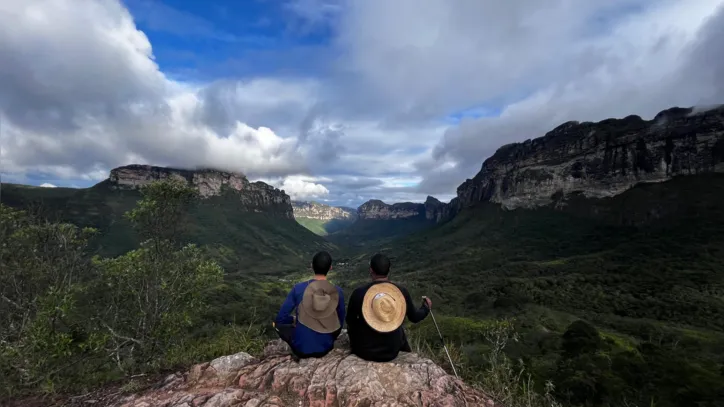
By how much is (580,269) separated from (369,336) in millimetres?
112818

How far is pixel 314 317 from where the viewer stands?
639 cm

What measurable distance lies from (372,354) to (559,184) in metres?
190

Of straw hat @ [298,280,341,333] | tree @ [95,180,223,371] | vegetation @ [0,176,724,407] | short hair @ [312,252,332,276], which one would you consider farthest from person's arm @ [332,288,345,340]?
tree @ [95,180,223,371]

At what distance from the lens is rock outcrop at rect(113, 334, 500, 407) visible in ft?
18.4

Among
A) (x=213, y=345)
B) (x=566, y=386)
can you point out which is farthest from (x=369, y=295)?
(x=566, y=386)

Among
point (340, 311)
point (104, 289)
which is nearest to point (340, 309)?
point (340, 311)

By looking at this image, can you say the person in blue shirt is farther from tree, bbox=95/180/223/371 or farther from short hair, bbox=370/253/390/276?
tree, bbox=95/180/223/371

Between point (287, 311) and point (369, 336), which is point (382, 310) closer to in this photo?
point (369, 336)

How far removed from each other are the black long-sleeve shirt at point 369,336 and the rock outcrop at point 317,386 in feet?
0.51

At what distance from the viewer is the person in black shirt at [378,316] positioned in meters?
6.12

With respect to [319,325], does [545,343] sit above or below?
below

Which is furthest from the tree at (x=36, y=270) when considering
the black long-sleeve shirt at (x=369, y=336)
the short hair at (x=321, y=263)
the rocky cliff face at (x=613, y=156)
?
the rocky cliff face at (x=613, y=156)

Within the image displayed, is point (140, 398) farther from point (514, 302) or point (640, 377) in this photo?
point (514, 302)

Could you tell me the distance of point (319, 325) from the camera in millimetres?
6445
